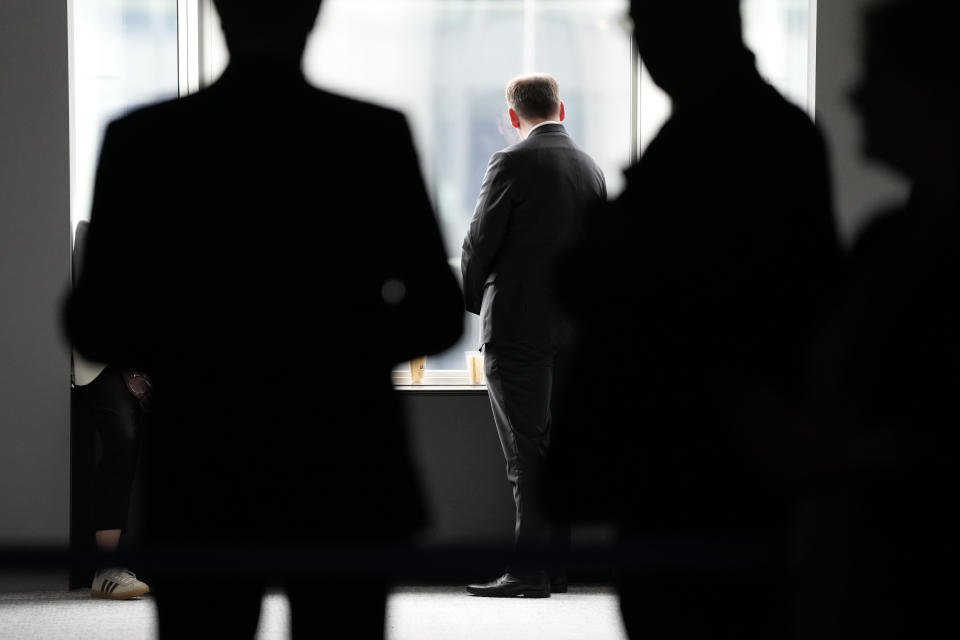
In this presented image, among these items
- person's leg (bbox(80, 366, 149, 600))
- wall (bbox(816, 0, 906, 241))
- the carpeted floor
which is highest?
wall (bbox(816, 0, 906, 241))

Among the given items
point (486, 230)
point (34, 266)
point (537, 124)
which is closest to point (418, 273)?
point (486, 230)

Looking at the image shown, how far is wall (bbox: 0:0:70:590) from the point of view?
92 centimetres

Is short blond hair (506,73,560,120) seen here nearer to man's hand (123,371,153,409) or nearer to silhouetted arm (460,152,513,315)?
silhouetted arm (460,152,513,315)

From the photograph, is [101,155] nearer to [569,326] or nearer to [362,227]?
[362,227]

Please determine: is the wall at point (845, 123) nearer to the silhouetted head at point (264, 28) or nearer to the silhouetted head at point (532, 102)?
the silhouetted head at point (532, 102)

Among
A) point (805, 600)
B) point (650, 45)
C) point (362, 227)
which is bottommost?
point (805, 600)

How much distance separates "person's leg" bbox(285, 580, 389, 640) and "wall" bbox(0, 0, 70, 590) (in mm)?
187

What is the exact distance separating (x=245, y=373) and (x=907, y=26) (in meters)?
0.55

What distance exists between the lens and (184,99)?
767 mm

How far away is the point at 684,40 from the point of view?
0.80 meters

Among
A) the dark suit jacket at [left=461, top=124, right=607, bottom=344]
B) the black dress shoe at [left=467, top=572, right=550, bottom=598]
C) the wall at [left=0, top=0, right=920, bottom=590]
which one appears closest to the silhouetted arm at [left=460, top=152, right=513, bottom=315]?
the dark suit jacket at [left=461, top=124, right=607, bottom=344]

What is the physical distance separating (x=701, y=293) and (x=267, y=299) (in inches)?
13.0

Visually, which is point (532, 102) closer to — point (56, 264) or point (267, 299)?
point (267, 299)

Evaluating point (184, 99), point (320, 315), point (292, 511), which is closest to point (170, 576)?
point (292, 511)
